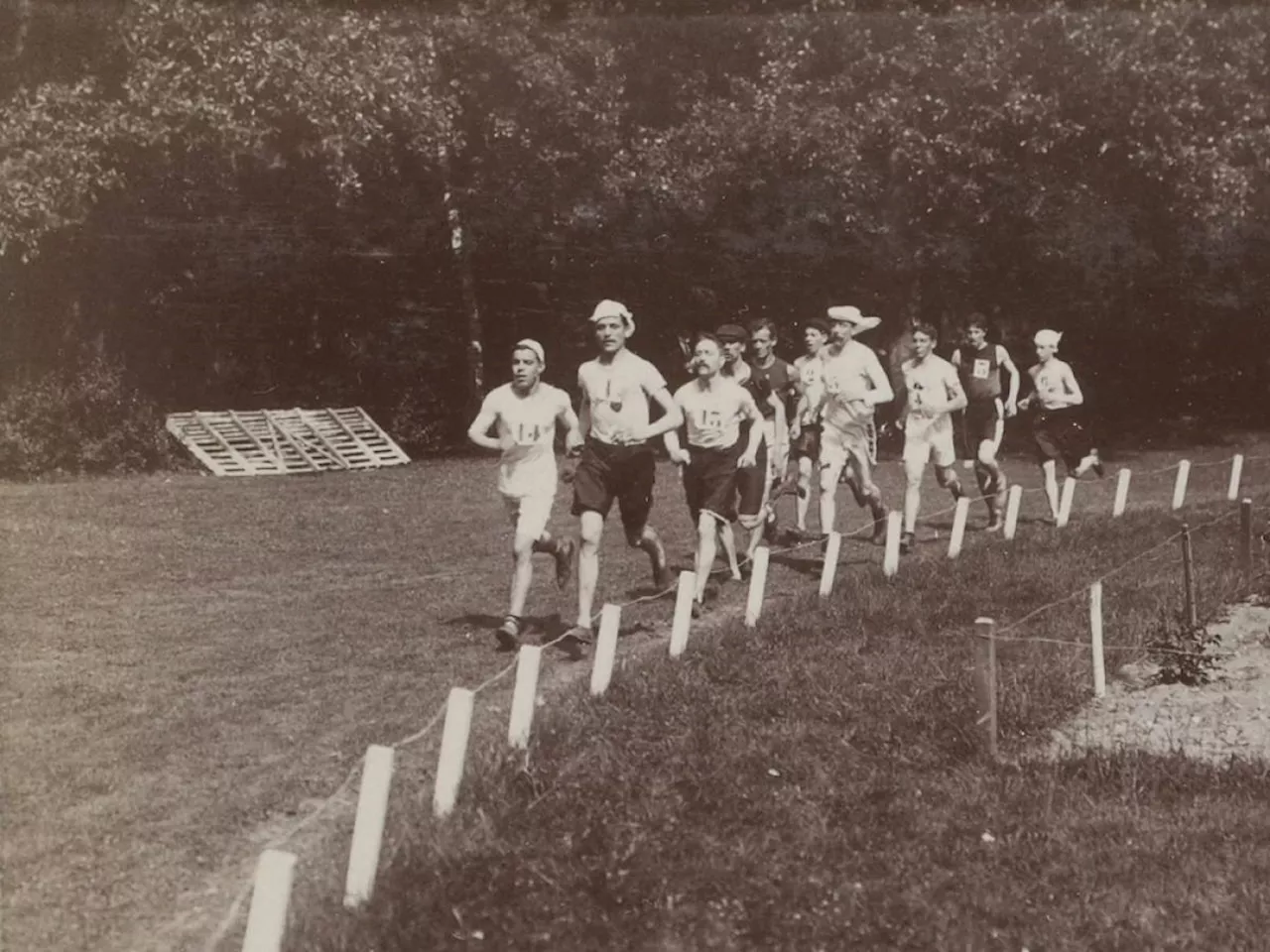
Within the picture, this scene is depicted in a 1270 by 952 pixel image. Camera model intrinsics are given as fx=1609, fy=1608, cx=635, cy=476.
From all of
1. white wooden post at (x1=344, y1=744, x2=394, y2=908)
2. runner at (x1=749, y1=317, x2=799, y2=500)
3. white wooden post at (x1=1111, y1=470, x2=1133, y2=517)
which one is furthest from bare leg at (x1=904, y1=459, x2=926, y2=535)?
white wooden post at (x1=344, y1=744, x2=394, y2=908)

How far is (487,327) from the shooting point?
3098cm

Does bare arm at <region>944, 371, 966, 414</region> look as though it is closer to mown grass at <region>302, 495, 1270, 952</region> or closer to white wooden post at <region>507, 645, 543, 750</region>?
mown grass at <region>302, 495, 1270, 952</region>

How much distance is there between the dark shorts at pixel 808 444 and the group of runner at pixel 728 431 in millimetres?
22

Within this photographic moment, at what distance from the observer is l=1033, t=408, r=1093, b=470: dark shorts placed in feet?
55.1

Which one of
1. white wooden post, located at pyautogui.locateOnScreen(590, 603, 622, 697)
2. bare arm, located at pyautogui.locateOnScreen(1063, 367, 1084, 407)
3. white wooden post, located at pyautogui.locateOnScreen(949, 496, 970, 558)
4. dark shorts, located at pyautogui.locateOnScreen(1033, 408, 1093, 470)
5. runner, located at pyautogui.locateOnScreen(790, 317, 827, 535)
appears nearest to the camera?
white wooden post, located at pyautogui.locateOnScreen(590, 603, 622, 697)

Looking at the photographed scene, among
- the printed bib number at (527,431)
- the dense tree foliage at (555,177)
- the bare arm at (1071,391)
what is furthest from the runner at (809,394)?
the dense tree foliage at (555,177)

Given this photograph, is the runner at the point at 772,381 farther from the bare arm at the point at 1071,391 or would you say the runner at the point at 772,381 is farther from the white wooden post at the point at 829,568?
the bare arm at the point at 1071,391

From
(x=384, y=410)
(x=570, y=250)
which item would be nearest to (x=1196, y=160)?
(x=570, y=250)

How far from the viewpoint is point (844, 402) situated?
1445 centimetres

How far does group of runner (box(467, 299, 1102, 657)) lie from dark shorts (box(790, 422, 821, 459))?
0.9 inches

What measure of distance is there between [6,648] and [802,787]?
580 centimetres

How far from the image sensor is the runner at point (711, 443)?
11.9m

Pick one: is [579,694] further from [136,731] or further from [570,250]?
[570,250]

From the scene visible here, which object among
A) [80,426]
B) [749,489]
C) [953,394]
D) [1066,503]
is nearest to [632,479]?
[749,489]
